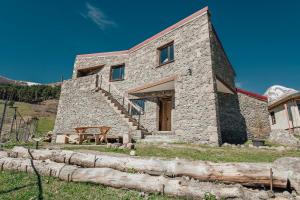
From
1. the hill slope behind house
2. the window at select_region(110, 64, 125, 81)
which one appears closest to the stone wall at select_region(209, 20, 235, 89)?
the window at select_region(110, 64, 125, 81)

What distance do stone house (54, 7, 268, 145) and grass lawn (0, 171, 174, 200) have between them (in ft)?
24.0

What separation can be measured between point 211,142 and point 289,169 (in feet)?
20.0

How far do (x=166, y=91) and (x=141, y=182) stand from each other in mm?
10660

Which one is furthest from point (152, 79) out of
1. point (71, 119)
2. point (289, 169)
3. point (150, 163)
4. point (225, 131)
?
point (289, 169)

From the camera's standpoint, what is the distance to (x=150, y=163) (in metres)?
5.11

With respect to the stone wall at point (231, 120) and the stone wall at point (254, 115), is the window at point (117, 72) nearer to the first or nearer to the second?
the stone wall at point (231, 120)

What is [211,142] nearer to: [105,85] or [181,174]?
[181,174]

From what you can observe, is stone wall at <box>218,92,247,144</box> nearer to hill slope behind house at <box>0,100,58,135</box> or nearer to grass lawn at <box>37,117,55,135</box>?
grass lawn at <box>37,117,55,135</box>

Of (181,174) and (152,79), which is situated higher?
(152,79)

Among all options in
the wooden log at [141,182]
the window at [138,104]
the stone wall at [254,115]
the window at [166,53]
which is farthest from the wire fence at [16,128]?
the stone wall at [254,115]

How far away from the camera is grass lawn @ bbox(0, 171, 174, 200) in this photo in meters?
4.07

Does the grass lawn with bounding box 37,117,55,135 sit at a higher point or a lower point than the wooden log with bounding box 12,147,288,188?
higher

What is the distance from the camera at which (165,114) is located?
15.0m

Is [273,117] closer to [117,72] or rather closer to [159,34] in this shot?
[159,34]
